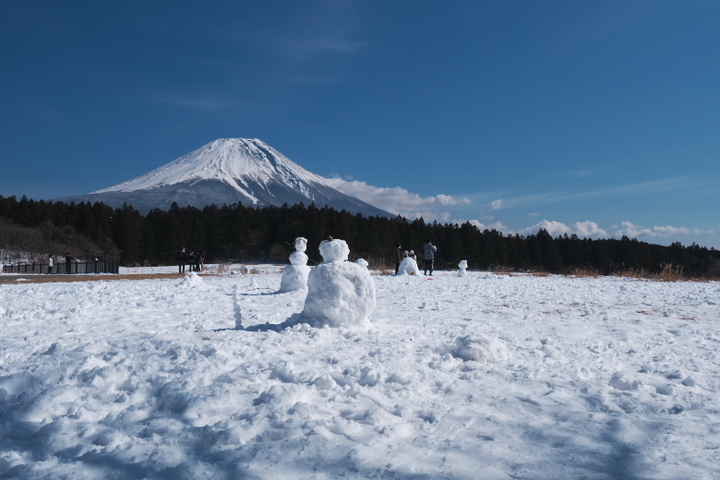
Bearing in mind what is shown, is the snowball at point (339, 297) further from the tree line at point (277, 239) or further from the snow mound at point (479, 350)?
the tree line at point (277, 239)

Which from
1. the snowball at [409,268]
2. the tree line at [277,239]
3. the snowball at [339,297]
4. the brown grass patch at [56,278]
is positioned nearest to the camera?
the snowball at [339,297]

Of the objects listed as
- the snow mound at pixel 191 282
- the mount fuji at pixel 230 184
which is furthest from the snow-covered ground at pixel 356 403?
the mount fuji at pixel 230 184

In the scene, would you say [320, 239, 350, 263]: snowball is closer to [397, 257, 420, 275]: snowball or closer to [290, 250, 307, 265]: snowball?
[290, 250, 307, 265]: snowball

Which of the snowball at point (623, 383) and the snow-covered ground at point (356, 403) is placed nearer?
the snow-covered ground at point (356, 403)

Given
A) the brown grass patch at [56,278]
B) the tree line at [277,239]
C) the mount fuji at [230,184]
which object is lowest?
the brown grass patch at [56,278]

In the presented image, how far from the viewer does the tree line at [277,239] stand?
4306cm

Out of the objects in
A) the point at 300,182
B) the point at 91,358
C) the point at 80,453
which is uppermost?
the point at 300,182

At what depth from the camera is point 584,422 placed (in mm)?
3273

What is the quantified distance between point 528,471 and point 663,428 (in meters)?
1.32

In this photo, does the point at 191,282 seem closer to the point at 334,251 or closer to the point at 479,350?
the point at 334,251

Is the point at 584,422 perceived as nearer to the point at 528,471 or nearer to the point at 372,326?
the point at 528,471

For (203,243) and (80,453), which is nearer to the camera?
(80,453)

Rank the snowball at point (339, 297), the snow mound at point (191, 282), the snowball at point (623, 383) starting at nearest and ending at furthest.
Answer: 1. the snowball at point (623, 383)
2. the snowball at point (339, 297)
3. the snow mound at point (191, 282)

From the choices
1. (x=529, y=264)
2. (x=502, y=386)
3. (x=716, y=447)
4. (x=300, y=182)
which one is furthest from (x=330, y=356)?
(x=300, y=182)
